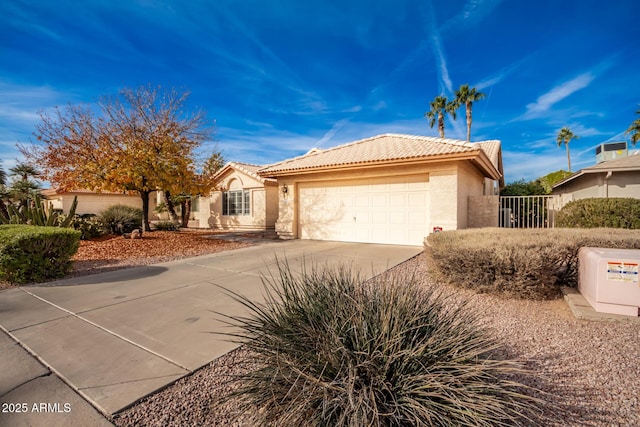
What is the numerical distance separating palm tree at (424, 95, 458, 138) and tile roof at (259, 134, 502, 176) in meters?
21.8

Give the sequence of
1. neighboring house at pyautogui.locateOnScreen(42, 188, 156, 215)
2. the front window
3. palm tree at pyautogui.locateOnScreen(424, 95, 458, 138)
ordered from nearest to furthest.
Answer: the front window
neighboring house at pyautogui.locateOnScreen(42, 188, 156, 215)
palm tree at pyautogui.locateOnScreen(424, 95, 458, 138)

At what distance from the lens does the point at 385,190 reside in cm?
1110

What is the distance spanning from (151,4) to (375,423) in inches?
458

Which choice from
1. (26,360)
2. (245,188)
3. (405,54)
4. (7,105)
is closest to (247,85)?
(245,188)

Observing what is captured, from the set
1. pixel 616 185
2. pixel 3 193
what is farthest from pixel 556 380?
pixel 3 193

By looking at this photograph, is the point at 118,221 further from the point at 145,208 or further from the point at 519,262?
the point at 519,262

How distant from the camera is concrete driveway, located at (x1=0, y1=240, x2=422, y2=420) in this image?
2615mm

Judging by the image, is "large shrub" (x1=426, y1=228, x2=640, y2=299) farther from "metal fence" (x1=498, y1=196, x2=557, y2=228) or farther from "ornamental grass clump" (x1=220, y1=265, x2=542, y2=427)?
"metal fence" (x1=498, y1=196, x2=557, y2=228)

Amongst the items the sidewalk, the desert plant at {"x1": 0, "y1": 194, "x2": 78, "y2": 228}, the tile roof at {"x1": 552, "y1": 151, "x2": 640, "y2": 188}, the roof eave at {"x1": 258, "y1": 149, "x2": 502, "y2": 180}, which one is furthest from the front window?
the tile roof at {"x1": 552, "y1": 151, "x2": 640, "y2": 188}

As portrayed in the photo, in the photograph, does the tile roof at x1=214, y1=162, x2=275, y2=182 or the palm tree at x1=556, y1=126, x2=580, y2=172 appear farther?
the palm tree at x1=556, y1=126, x2=580, y2=172

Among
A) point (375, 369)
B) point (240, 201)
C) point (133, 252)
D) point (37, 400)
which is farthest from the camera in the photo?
point (240, 201)

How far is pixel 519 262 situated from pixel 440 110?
104ft

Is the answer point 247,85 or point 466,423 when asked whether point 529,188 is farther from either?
point 466,423

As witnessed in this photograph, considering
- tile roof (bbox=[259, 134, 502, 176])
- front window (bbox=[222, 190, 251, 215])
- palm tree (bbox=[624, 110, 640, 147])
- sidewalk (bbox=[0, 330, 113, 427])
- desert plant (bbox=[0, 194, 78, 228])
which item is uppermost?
palm tree (bbox=[624, 110, 640, 147])
